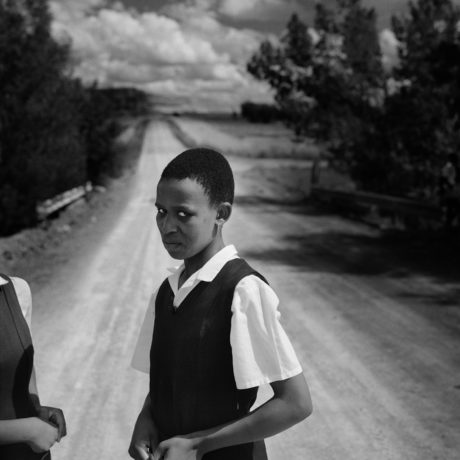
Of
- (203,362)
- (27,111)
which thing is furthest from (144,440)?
(27,111)

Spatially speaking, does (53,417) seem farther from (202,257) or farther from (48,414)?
(202,257)

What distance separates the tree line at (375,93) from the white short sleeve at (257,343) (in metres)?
12.4

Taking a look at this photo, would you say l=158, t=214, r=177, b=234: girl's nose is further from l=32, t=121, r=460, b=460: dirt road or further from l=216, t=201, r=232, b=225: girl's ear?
l=32, t=121, r=460, b=460: dirt road

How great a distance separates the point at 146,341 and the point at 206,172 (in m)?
0.59

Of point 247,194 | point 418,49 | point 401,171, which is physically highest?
point 418,49

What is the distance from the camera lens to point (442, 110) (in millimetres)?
14422

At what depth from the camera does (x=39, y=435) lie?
1788 millimetres

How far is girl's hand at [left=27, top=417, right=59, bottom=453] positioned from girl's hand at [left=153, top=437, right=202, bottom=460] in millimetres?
438

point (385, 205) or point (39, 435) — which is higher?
point (39, 435)

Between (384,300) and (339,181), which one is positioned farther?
(339,181)

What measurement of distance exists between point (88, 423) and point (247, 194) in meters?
17.0

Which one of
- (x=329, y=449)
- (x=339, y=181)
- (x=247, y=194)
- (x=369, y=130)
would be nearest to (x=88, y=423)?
(x=329, y=449)

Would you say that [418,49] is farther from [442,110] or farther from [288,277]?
[288,277]

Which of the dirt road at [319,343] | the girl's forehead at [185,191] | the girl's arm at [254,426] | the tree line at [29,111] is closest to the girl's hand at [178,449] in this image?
the girl's arm at [254,426]
